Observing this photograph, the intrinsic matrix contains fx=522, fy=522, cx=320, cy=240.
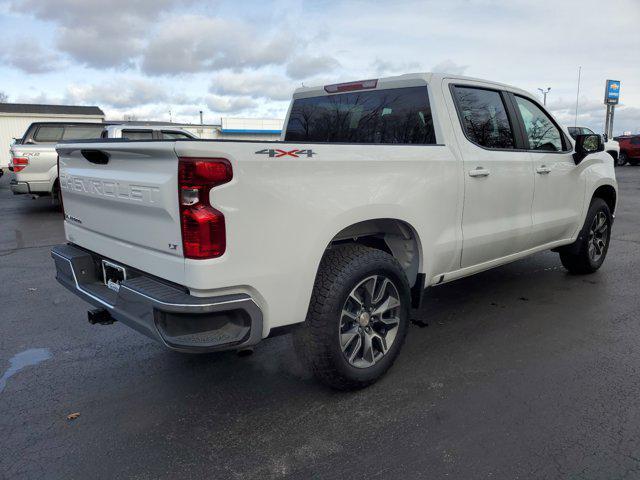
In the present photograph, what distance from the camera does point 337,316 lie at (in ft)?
9.77

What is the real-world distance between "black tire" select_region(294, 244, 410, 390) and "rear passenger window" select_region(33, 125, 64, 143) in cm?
1137

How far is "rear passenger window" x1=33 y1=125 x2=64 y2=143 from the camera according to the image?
12.1 m

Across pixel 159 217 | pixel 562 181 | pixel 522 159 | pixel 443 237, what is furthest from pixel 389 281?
pixel 562 181

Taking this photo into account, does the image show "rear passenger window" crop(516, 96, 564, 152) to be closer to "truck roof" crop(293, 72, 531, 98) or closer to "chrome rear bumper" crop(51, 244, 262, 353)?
"truck roof" crop(293, 72, 531, 98)

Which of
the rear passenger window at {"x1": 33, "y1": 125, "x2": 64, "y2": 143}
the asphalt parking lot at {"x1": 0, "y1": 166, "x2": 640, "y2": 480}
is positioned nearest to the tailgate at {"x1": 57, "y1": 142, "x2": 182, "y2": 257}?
the asphalt parking lot at {"x1": 0, "y1": 166, "x2": 640, "y2": 480}

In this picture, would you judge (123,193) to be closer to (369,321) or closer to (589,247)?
(369,321)

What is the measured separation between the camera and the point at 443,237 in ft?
12.1

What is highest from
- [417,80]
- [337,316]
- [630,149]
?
[417,80]

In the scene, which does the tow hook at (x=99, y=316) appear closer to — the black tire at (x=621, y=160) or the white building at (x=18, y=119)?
the black tire at (x=621, y=160)

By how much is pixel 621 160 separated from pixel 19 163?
29767 mm

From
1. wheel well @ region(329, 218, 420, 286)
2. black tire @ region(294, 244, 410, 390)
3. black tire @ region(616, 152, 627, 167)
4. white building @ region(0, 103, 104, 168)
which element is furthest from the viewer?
white building @ region(0, 103, 104, 168)

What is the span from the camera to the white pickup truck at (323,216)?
8.23ft

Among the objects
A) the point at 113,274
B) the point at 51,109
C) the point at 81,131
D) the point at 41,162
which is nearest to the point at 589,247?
the point at 113,274

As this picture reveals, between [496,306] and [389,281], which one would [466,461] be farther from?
[496,306]
